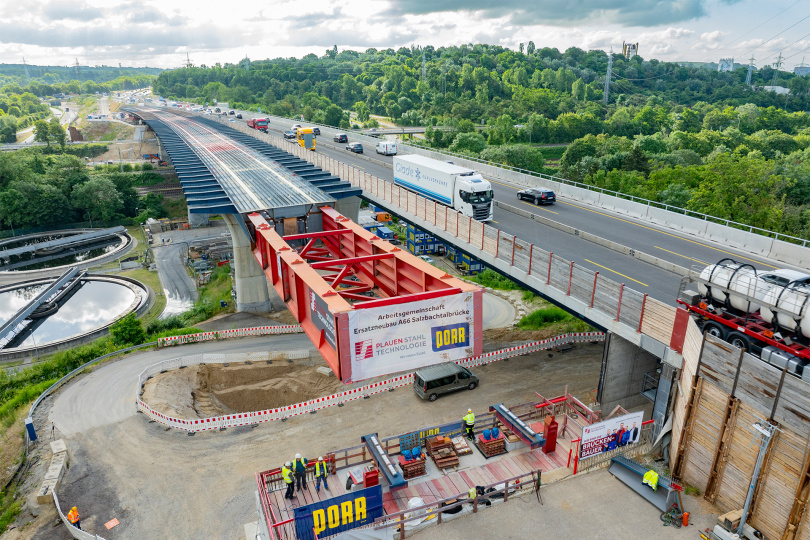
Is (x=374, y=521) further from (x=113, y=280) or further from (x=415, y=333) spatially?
(x=113, y=280)

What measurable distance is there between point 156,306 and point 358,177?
2471cm

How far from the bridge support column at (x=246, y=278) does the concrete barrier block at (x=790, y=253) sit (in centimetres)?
3349

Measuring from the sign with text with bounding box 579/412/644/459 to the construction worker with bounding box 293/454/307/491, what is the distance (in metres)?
9.53

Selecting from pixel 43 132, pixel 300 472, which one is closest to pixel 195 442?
pixel 300 472

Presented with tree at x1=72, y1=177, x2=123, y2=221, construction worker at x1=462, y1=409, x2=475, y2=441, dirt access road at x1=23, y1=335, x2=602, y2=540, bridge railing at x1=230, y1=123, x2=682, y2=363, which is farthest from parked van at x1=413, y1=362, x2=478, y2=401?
tree at x1=72, y1=177, x2=123, y2=221

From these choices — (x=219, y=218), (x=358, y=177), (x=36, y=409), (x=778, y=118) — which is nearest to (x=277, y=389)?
(x=36, y=409)

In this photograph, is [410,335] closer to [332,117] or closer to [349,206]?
[349,206]

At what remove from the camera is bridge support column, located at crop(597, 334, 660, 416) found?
20562 millimetres

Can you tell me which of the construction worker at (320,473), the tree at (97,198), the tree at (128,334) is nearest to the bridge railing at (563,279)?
the construction worker at (320,473)

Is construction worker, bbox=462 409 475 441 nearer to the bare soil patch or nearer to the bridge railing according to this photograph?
the bridge railing

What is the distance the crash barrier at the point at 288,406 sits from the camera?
23.0m

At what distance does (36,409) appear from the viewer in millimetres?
25594

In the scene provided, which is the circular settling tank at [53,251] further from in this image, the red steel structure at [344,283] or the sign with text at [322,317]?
the sign with text at [322,317]

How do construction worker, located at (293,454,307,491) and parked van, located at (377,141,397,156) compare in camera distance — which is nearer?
construction worker, located at (293,454,307,491)
